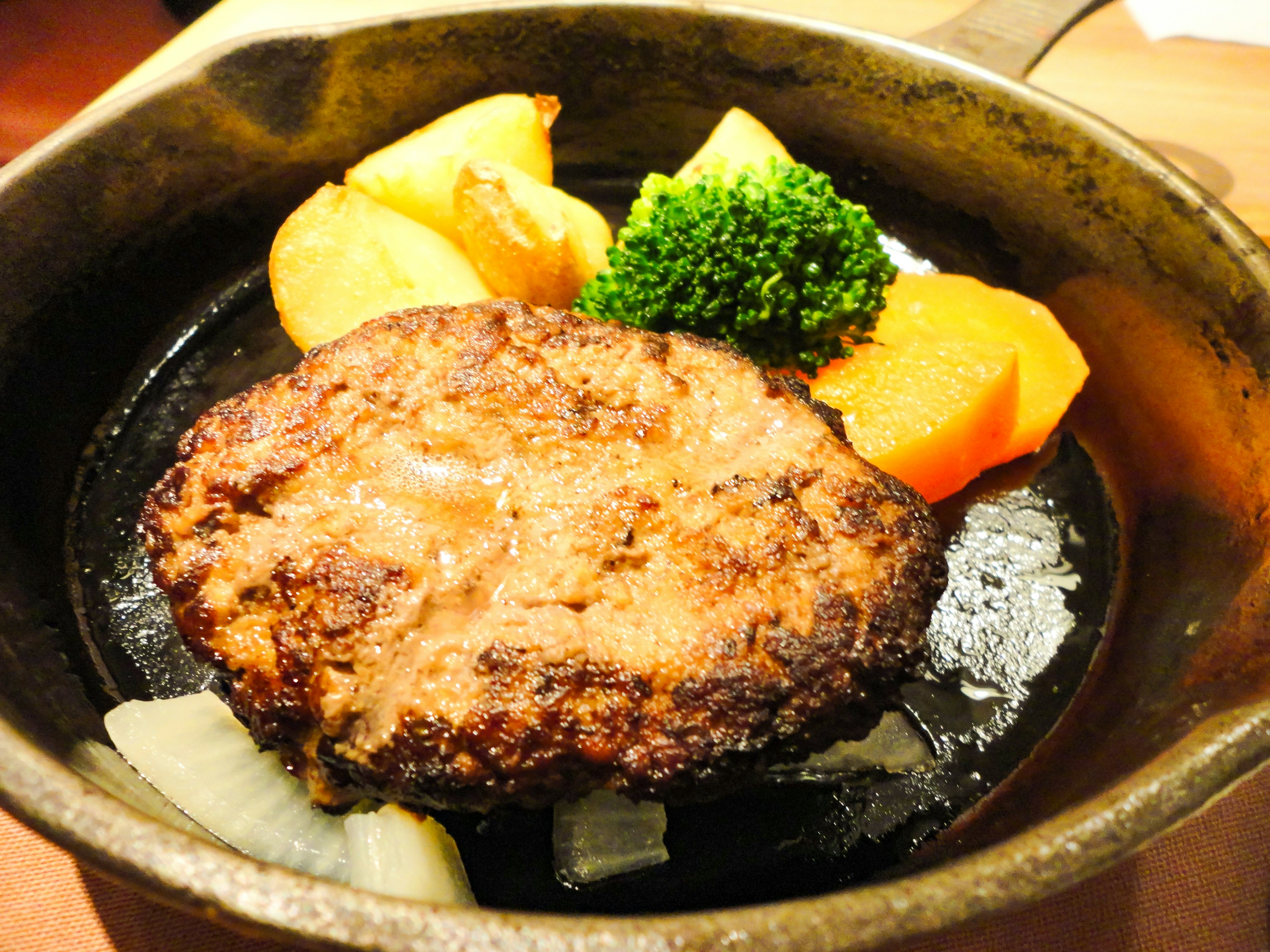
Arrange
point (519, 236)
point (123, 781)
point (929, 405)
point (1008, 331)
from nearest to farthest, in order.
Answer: point (123, 781) → point (929, 405) → point (519, 236) → point (1008, 331)

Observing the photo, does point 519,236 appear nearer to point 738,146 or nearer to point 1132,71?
point 738,146

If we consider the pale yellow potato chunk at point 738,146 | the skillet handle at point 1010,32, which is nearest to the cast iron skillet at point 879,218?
the skillet handle at point 1010,32

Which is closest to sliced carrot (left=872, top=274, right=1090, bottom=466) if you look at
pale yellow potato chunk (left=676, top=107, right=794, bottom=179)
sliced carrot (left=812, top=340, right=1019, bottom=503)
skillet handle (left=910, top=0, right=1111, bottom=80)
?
sliced carrot (left=812, top=340, right=1019, bottom=503)

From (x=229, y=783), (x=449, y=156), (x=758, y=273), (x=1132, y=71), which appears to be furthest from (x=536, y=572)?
(x=1132, y=71)

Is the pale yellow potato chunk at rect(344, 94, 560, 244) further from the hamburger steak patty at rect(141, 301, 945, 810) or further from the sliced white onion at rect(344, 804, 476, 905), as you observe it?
the sliced white onion at rect(344, 804, 476, 905)

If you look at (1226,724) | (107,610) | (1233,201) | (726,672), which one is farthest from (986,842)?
(1233,201)
